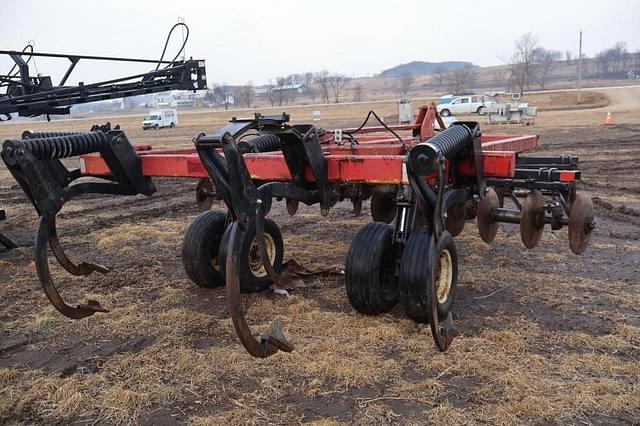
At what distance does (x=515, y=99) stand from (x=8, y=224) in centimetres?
2801

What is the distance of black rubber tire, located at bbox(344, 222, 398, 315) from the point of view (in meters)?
4.09

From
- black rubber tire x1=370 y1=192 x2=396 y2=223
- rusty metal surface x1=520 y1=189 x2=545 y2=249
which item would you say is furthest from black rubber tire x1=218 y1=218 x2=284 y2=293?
rusty metal surface x1=520 y1=189 x2=545 y2=249

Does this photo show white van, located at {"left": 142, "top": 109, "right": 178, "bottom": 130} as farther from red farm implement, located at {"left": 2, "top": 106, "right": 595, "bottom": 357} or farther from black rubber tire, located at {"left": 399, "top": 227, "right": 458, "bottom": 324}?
black rubber tire, located at {"left": 399, "top": 227, "right": 458, "bottom": 324}

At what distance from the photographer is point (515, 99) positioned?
3184cm

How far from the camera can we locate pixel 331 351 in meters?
3.85

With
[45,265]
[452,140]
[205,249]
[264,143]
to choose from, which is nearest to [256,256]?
[205,249]

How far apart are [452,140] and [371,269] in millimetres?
1020

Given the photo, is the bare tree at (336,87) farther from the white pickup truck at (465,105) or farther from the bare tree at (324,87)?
the white pickup truck at (465,105)

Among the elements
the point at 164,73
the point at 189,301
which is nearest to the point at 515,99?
the point at 164,73

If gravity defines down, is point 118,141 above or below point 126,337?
above

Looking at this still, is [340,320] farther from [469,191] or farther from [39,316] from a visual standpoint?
[39,316]

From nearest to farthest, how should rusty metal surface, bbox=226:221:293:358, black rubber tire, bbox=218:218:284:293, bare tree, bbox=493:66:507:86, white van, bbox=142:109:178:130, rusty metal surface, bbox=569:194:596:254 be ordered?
1. rusty metal surface, bbox=226:221:293:358
2. black rubber tire, bbox=218:218:284:293
3. rusty metal surface, bbox=569:194:596:254
4. white van, bbox=142:109:178:130
5. bare tree, bbox=493:66:507:86

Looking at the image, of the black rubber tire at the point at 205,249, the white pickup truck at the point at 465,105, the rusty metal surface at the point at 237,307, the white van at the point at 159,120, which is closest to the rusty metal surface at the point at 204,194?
the black rubber tire at the point at 205,249

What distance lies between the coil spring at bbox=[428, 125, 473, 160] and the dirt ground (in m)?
1.26
